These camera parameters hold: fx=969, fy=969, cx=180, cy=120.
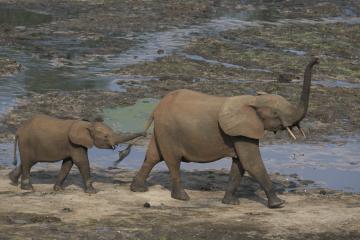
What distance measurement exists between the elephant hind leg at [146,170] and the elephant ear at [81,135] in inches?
38.5

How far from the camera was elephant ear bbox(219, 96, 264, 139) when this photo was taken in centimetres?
1431

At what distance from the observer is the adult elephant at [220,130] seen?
47.2ft

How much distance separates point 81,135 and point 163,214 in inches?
77.9

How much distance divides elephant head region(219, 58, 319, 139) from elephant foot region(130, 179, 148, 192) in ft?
5.71

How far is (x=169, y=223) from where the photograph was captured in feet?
43.4

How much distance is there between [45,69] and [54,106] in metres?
4.66

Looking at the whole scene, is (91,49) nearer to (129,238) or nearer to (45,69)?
(45,69)

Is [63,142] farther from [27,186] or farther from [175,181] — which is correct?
[175,181]

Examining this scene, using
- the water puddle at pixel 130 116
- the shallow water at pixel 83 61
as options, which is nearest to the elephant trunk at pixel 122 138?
the water puddle at pixel 130 116

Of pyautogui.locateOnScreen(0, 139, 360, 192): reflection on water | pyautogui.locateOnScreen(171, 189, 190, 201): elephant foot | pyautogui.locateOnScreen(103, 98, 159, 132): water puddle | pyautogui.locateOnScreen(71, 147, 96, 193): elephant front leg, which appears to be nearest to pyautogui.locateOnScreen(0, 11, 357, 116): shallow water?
pyautogui.locateOnScreen(103, 98, 159, 132): water puddle

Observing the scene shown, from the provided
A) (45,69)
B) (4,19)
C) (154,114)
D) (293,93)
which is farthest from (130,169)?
(4,19)

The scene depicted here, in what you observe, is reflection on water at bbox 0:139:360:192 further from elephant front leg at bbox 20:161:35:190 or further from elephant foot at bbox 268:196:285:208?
elephant foot at bbox 268:196:285:208

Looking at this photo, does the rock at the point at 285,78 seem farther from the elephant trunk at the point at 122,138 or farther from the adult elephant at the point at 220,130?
the elephant trunk at the point at 122,138

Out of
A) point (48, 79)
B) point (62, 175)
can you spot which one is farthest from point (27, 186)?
point (48, 79)
